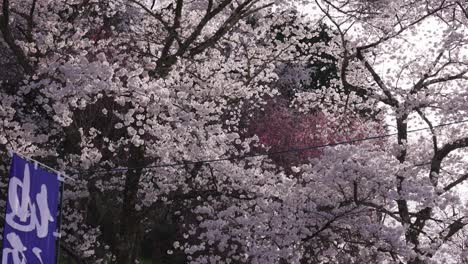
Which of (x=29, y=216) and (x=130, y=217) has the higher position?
(x=130, y=217)

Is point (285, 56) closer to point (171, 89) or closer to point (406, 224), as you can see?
point (171, 89)

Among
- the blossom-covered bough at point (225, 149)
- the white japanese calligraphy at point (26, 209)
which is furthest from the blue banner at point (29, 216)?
the blossom-covered bough at point (225, 149)

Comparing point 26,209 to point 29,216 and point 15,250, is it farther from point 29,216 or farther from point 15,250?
point 15,250

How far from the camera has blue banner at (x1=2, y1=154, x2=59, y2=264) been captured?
643 cm

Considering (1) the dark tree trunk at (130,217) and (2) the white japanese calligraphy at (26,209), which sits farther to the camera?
(1) the dark tree trunk at (130,217)

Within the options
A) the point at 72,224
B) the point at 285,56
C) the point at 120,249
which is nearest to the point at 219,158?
the point at 120,249

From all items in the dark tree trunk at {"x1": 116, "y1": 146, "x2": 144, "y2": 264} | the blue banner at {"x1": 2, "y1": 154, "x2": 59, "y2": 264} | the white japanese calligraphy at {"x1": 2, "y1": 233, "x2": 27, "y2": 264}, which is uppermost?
the dark tree trunk at {"x1": 116, "y1": 146, "x2": 144, "y2": 264}

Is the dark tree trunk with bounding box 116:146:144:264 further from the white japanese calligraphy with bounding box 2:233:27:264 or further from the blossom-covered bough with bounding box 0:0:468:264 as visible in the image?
the white japanese calligraphy with bounding box 2:233:27:264

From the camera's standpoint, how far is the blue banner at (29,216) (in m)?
6.43

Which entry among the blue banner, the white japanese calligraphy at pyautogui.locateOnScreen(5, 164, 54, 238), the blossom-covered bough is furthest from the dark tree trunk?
the white japanese calligraphy at pyautogui.locateOnScreen(5, 164, 54, 238)

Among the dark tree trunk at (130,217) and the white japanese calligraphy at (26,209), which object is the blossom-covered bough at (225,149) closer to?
the dark tree trunk at (130,217)

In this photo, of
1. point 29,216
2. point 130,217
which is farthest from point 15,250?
point 130,217

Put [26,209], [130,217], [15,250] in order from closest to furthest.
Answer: [15,250]
[26,209]
[130,217]

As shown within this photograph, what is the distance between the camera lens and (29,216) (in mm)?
6680
